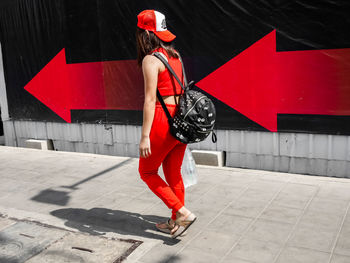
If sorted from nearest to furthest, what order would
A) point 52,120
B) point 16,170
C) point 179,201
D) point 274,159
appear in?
1. point 179,201
2. point 274,159
3. point 16,170
4. point 52,120

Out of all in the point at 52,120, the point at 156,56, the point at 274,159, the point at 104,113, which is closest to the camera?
the point at 156,56

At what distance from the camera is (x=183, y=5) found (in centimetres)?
551

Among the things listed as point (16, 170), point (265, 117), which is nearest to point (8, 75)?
point (16, 170)

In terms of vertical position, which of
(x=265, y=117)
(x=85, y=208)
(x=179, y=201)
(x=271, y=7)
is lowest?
(x=85, y=208)

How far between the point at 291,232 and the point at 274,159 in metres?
1.91

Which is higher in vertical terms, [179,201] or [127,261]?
[179,201]

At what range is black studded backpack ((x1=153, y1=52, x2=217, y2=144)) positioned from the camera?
309cm

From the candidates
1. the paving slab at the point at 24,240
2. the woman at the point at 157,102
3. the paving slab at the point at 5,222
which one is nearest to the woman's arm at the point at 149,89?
the woman at the point at 157,102

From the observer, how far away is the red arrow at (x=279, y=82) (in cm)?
470

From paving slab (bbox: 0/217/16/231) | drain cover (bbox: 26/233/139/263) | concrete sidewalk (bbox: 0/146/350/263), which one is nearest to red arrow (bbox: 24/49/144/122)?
concrete sidewalk (bbox: 0/146/350/263)

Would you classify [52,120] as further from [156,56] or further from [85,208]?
[156,56]

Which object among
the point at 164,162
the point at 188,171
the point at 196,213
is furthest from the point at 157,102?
the point at 196,213

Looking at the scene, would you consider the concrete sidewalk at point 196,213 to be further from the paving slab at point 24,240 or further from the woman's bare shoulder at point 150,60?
the woman's bare shoulder at point 150,60

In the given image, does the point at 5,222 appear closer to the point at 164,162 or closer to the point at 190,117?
the point at 164,162
